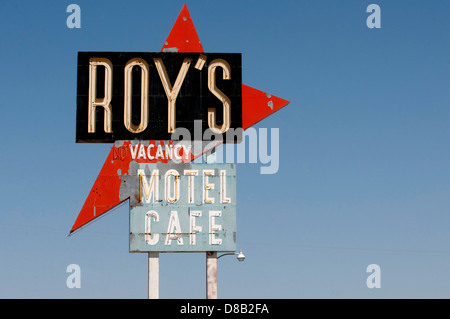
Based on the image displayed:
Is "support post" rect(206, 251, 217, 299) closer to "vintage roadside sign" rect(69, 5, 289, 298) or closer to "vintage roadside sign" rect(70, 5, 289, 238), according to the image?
"vintage roadside sign" rect(69, 5, 289, 298)

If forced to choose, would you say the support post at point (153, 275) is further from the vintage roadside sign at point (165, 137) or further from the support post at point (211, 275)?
the support post at point (211, 275)

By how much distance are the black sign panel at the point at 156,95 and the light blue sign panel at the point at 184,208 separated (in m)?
1.19

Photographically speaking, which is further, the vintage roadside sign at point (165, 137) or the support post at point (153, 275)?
the vintage roadside sign at point (165, 137)

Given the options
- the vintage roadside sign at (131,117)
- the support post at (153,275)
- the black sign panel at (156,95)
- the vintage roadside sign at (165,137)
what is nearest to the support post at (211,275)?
the vintage roadside sign at (165,137)

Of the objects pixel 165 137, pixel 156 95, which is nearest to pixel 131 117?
pixel 156 95

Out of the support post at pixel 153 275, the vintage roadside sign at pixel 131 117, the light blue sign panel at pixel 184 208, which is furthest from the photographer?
the vintage roadside sign at pixel 131 117

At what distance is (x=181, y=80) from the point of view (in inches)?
1303

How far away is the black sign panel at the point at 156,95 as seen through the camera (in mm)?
32656

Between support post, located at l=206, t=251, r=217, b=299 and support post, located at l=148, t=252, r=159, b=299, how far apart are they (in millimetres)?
1699

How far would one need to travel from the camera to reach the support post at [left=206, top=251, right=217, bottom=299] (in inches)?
1246

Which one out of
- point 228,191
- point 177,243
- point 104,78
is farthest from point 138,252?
point 104,78
